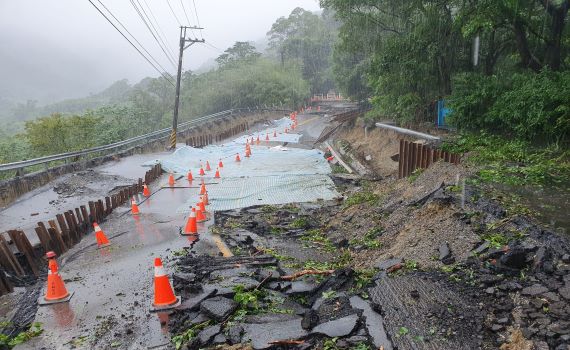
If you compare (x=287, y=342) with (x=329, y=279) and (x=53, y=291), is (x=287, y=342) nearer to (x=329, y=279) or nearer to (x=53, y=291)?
(x=329, y=279)

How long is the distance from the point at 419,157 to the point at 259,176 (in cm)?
591

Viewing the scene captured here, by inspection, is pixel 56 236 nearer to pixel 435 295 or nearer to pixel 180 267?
pixel 180 267

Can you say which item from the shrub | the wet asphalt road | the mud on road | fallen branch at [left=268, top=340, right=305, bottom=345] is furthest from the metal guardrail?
the shrub

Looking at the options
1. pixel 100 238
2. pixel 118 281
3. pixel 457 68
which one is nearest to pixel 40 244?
pixel 100 238

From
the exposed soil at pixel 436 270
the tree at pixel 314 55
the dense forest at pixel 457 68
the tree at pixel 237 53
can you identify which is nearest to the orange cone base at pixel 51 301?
the exposed soil at pixel 436 270

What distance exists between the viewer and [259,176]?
591 inches

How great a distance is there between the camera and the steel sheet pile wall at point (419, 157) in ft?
34.4

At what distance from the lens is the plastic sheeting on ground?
12.1 metres

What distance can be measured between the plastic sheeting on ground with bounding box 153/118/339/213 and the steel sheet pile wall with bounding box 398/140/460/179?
232cm

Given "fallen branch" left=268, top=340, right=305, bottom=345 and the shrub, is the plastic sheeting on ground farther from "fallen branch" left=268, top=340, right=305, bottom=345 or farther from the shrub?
"fallen branch" left=268, top=340, right=305, bottom=345

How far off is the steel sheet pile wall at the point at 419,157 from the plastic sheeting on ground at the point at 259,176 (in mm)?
2317

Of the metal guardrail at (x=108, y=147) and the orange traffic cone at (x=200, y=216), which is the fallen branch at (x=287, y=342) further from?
the metal guardrail at (x=108, y=147)

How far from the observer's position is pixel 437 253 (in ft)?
18.3

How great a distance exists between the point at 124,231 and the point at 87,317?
4523mm
